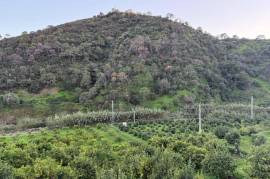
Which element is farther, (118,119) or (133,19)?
(133,19)

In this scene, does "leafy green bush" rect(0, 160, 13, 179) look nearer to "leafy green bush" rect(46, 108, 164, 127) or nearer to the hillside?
"leafy green bush" rect(46, 108, 164, 127)

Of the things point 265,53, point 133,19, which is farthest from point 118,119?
point 265,53

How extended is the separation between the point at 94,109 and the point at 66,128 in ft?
48.4

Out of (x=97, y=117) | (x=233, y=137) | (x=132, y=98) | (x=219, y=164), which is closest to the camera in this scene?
(x=219, y=164)

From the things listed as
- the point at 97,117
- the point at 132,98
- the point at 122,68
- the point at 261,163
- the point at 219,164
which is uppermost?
the point at 122,68

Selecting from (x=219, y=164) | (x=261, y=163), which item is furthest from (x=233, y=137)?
(x=261, y=163)

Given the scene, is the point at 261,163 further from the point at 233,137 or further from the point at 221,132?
the point at 221,132

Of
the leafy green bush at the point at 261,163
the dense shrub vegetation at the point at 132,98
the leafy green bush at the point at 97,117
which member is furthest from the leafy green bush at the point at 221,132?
the leafy green bush at the point at 261,163

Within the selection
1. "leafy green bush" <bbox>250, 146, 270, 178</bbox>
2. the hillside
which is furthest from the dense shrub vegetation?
the hillside

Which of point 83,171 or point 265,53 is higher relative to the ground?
point 265,53

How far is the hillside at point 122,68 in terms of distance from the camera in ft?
234

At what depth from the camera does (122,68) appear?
256 ft

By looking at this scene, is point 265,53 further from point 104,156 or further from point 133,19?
point 104,156

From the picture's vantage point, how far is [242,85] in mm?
85438
